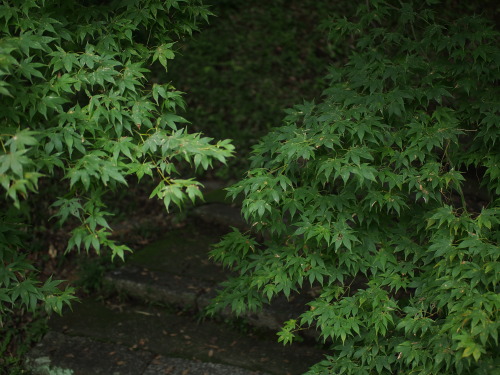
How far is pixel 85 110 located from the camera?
104 inches

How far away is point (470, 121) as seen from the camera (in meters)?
3.07

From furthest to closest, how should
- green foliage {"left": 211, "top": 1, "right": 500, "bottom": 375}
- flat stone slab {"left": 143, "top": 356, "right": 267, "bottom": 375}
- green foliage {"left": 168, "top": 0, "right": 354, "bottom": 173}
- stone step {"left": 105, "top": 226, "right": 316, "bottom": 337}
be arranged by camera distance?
green foliage {"left": 168, "top": 0, "right": 354, "bottom": 173} < stone step {"left": 105, "top": 226, "right": 316, "bottom": 337} < flat stone slab {"left": 143, "top": 356, "right": 267, "bottom": 375} < green foliage {"left": 211, "top": 1, "right": 500, "bottom": 375}

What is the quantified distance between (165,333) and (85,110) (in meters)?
2.12

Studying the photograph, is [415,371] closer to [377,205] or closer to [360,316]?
[360,316]

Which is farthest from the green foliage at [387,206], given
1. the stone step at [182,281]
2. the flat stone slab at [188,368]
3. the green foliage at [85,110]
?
the stone step at [182,281]

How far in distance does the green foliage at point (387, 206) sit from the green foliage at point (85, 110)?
1.90 feet

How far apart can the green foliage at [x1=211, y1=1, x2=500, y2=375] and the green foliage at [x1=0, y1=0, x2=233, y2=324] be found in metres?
0.58

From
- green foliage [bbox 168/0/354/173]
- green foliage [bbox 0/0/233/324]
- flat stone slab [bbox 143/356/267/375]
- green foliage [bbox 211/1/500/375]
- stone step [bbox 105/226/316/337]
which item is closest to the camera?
Answer: green foliage [bbox 0/0/233/324]

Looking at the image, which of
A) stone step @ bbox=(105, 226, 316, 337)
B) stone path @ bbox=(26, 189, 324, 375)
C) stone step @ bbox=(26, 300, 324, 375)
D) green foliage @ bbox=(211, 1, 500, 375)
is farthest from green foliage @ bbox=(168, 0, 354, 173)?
green foliage @ bbox=(211, 1, 500, 375)

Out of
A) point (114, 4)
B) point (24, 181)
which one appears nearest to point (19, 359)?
point (24, 181)

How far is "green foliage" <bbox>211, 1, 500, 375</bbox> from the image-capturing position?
9.03 feet

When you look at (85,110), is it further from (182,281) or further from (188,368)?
(182,281)

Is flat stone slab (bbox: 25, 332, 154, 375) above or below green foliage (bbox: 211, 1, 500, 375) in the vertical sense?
below

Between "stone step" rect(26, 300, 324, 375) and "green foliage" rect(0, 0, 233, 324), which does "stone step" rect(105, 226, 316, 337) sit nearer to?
"stone step" rect(26, 300, 324, 375)
